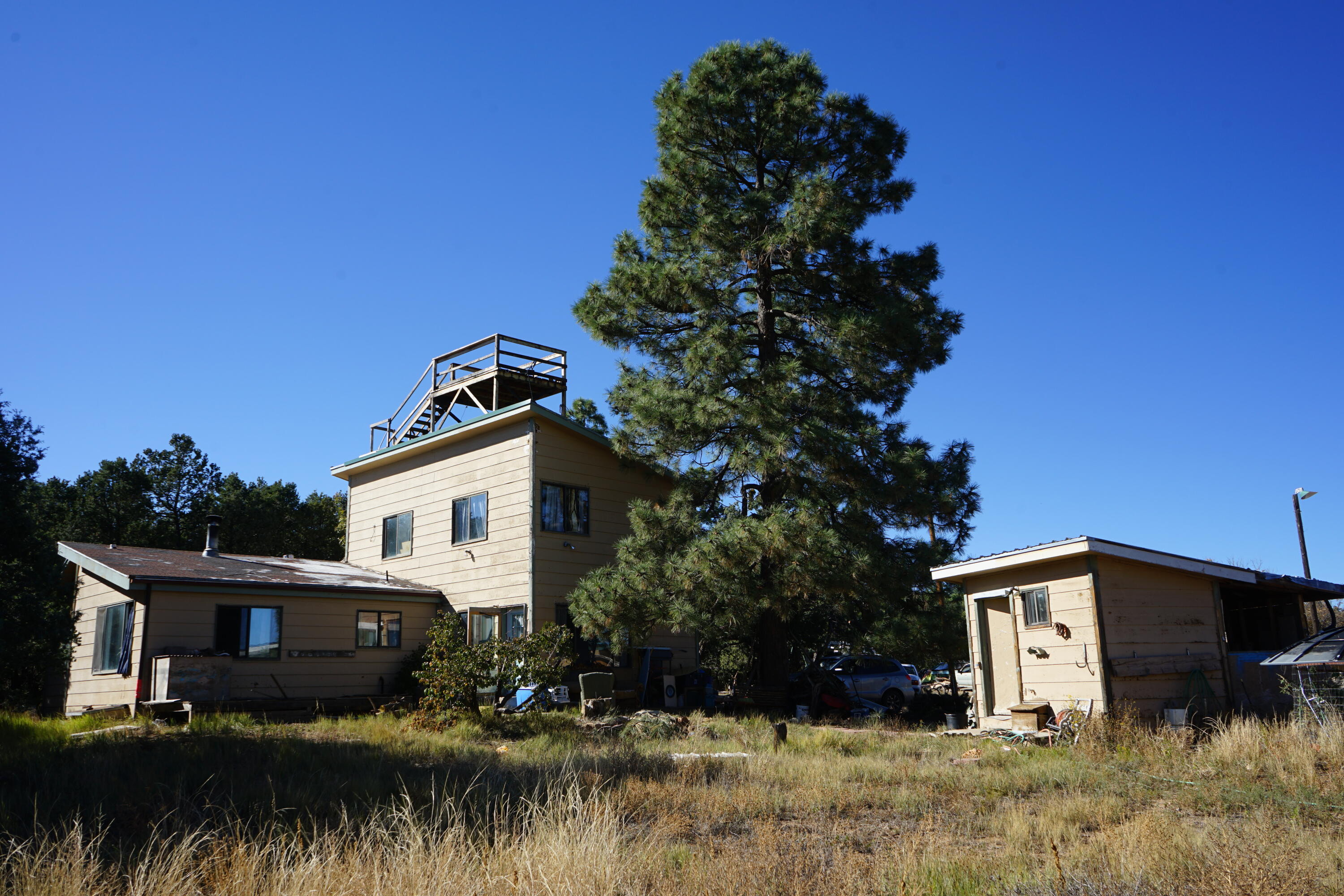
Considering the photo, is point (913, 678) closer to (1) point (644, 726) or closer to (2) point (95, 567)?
(1) point (644, 726)

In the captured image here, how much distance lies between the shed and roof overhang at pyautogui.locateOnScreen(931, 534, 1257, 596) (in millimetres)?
17

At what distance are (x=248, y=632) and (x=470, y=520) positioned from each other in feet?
18.3

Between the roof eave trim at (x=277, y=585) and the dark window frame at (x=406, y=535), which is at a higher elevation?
the dark window frame at (x=406, y=535)

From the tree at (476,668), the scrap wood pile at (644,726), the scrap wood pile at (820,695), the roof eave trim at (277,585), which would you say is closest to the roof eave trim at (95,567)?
the roof eave trim at (277,585)

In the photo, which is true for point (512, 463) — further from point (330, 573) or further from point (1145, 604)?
point (1145, 604)

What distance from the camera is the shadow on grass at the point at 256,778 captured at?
795cm

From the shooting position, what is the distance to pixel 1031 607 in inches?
610

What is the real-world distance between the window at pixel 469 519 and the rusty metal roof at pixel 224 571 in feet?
5.04

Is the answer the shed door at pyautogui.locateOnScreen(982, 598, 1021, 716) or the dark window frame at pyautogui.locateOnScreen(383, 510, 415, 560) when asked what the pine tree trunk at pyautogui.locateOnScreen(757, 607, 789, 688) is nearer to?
the shed door at pyautogui.locateOnScreen(982, 598, 1021, 716)

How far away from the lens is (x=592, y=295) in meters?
21.3

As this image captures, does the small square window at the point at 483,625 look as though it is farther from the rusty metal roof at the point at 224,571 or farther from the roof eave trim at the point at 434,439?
the roof eave trim at the point at 434,439

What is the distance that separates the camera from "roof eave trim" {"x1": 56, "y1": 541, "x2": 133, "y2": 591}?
Result: 17.9 m

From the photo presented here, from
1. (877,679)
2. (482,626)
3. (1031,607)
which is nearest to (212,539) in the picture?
(482,626)

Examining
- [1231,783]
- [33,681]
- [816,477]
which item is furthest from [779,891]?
[33,681]
